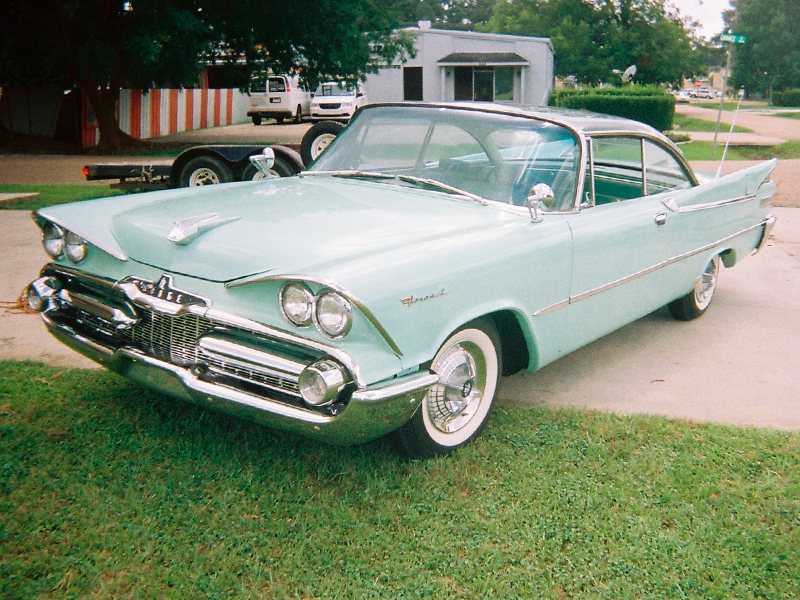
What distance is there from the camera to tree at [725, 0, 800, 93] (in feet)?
228

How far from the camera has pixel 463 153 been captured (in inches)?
162

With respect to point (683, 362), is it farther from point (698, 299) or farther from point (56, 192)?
point (56, 192)

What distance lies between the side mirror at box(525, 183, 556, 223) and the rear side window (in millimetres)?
28971

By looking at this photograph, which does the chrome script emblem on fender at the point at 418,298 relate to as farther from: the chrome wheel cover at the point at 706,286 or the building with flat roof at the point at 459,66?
the building with flat roof at the point at 459,66

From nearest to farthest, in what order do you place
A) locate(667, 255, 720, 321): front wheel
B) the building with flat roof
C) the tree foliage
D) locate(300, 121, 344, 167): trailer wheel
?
1. locate(667, 255, 720, 321): front wheel
2. locate(300, 121, 344, 167): trailer wheel
3. the building with flat roof
4. the tree foliage

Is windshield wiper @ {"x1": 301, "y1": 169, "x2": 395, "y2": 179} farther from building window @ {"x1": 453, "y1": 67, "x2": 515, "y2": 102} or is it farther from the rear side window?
building window @ {"x1": 453, "y1": 67, "x2": 515, "y2": 102}

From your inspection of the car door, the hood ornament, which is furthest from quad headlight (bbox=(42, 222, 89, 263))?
the car door

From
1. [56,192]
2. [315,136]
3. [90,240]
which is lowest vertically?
[56,192]

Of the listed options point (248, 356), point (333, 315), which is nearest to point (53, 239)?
point (248, 356)

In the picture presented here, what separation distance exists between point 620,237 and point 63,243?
8.83 feet

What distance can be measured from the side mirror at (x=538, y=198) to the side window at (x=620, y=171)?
935mm

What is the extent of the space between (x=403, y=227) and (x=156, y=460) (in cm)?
142

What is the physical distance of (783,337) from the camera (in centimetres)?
514

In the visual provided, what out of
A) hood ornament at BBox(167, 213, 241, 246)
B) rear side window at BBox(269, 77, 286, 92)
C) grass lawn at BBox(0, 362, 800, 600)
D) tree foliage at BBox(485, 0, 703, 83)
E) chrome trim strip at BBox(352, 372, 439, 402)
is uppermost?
tree foliage at BBox(485, 0, 703, 83)
